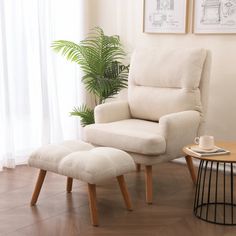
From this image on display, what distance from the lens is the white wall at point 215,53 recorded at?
4.18 metres

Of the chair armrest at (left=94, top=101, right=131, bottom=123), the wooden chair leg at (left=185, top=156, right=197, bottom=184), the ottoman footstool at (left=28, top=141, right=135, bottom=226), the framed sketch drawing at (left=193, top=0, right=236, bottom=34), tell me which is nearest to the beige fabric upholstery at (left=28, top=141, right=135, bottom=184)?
the ottoman footstool at (left=28, top=141, right=135, bottom=226)

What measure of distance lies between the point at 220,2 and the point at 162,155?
150 cm

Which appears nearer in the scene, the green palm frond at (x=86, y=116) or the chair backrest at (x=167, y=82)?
the chair backrest at (x=167, y=82)

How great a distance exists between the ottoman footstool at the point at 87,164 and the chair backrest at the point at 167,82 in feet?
2.64

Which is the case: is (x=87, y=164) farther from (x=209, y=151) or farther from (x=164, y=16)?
(x=164, y=16)

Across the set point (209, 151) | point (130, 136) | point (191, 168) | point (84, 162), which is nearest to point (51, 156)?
point (84, 162)

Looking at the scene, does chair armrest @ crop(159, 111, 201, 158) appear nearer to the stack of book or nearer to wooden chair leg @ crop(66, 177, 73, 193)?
the stack of book

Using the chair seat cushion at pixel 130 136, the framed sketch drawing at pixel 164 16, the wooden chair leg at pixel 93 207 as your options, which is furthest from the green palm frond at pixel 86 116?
the wooden chair leg at pixel 93 207

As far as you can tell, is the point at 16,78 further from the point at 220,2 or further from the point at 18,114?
the point at 220,2

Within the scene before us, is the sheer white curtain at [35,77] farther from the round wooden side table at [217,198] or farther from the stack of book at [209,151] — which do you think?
the stack of book at [209,151]

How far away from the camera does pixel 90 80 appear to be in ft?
15.1

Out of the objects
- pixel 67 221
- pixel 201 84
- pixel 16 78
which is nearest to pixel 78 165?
pixel 67 221

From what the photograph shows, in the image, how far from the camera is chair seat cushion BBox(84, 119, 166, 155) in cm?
339

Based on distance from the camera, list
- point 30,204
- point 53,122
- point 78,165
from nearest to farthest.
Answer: point 78,165 < point 30,204 < point 53,122
